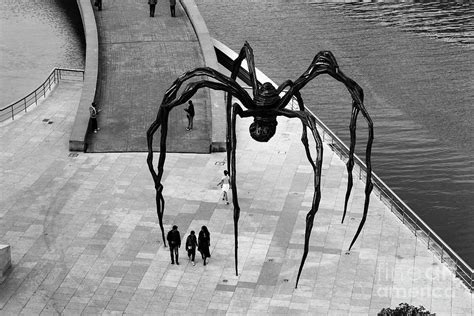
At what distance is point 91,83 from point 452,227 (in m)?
19.7

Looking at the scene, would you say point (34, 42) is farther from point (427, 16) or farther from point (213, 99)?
point (427, 16)

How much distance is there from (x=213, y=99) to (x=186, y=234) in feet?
41.3

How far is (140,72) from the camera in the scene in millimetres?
60250

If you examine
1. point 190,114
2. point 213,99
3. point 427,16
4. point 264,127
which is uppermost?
point 264,127

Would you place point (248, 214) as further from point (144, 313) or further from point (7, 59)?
point (7, 59)

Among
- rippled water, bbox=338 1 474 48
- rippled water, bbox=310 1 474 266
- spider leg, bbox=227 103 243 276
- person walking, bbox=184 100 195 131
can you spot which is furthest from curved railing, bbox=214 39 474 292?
rippled water, bbox=338 1 474 48

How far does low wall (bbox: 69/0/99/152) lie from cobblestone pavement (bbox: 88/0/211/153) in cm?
68

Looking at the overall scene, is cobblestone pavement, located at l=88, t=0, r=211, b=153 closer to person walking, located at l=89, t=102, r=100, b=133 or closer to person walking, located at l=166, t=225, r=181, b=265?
person walking, located at l=89, t=102, r=100, b=133

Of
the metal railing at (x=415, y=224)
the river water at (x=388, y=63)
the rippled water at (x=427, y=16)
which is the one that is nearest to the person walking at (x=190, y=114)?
the metal railing at (x=415, y=224)

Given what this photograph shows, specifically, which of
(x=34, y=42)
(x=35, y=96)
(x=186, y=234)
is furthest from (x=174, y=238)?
(x=34, y=42)

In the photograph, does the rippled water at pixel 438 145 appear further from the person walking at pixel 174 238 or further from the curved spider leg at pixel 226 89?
the curved spider leg at pixel 226 89

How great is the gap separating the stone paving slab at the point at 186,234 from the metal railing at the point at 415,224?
379 mm

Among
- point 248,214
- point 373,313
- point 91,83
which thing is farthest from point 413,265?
point 91,83

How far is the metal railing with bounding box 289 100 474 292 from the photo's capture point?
3969 cm
